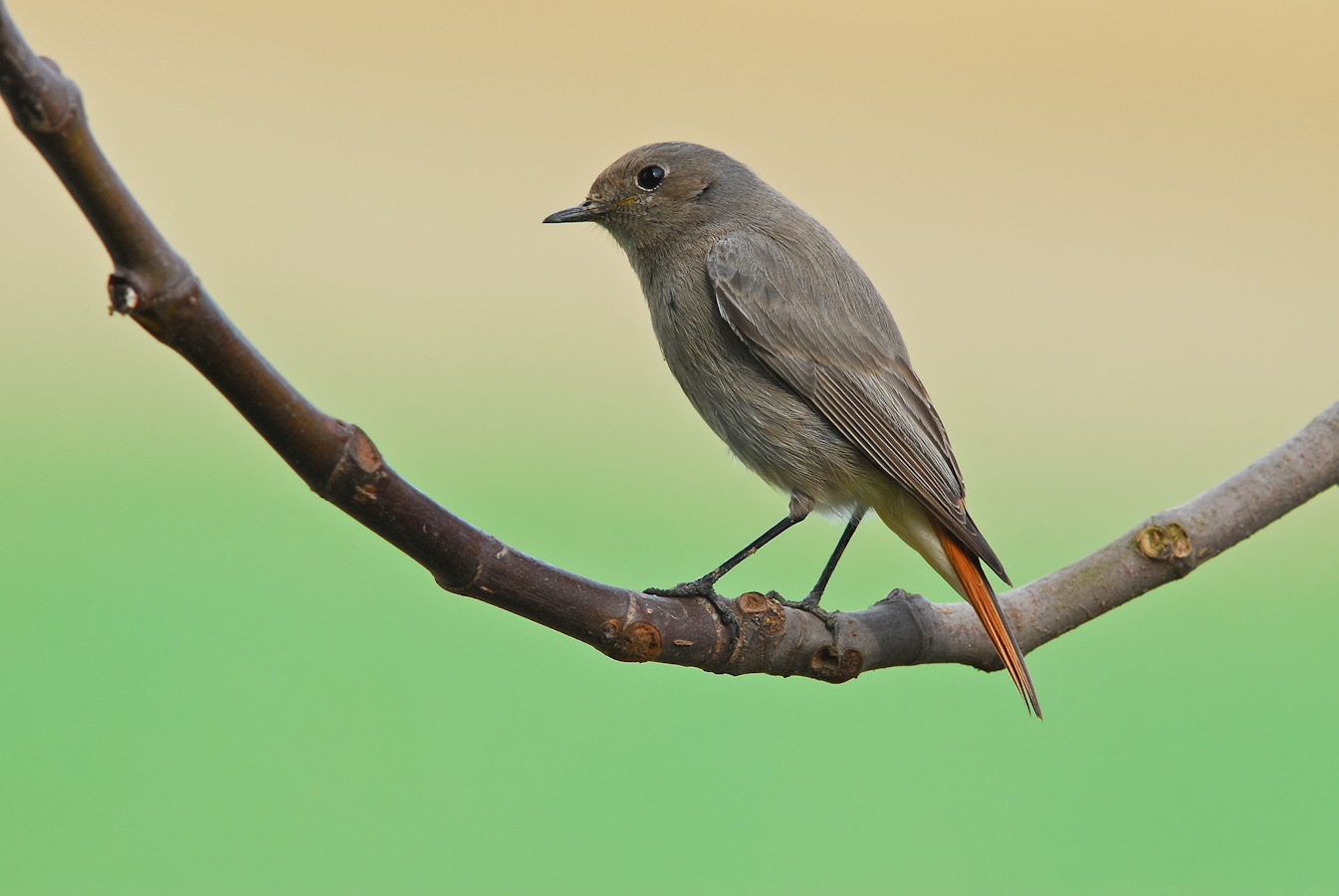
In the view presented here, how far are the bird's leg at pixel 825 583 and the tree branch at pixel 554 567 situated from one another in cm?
3

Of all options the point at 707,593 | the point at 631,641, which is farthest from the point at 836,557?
the point at 631,641

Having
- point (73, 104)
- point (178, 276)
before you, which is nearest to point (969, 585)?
point (178, 276)

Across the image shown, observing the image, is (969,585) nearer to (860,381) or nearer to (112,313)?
(860,381)

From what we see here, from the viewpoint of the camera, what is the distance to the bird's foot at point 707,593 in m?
2.46

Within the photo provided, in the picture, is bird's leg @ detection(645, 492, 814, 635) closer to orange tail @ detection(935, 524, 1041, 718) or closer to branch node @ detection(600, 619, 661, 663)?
branch node @ detection(600, 619, 661, 663)

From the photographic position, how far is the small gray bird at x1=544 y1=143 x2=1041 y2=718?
3188 mm

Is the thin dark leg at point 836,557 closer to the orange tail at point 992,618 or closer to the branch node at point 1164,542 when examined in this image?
the orange tail at point 992,618

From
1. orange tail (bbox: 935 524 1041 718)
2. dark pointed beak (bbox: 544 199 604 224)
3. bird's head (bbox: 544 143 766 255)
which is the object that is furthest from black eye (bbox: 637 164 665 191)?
orange tail (bbox: 935 524 1041 718)

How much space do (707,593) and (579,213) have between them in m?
1.61

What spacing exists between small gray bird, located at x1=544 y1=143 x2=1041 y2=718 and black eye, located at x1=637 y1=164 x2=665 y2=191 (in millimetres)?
84

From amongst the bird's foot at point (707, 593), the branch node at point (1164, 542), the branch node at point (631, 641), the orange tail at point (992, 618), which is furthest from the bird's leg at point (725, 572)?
the branch node at point (1164, 542)

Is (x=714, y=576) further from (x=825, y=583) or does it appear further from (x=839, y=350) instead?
(x=839, y=350)

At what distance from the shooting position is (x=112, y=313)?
4.86ft

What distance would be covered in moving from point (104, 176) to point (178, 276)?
0.15 meters
